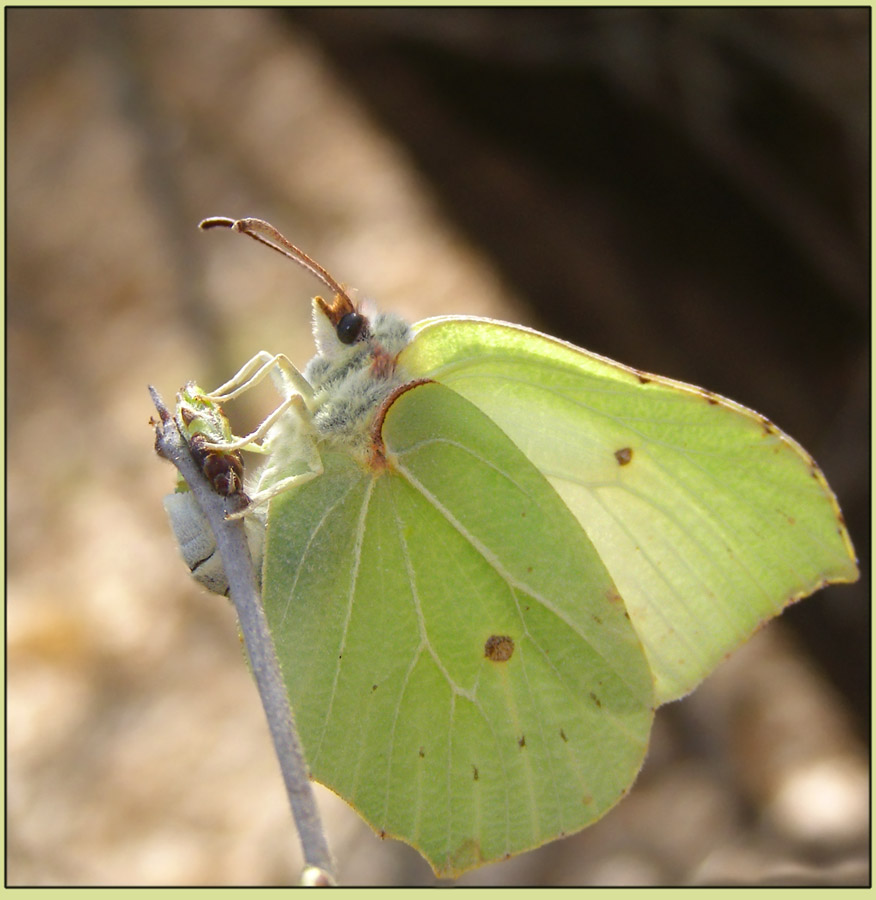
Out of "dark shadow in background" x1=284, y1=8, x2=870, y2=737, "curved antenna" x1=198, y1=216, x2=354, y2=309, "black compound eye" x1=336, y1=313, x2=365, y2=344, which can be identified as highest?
"dark shadow in background" x1=284, y1=8, x2=870, y2=737

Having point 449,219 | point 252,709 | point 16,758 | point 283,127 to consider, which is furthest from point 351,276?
point 16,758

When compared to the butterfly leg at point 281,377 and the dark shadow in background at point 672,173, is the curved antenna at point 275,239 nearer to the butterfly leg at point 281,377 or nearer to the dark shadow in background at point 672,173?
the butterfly leg at point 281,377

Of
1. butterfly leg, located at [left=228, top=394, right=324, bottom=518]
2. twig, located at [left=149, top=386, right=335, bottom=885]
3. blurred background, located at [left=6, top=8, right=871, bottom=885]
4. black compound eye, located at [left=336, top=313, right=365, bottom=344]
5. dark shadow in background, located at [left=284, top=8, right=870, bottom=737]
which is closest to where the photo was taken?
twig, located at [left=149, top=386, right=335, bottom=885]

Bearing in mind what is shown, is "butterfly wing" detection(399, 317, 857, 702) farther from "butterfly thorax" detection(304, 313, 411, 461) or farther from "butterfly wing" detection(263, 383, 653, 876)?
"butterfly wing" detection(263, 383, 653, 876)

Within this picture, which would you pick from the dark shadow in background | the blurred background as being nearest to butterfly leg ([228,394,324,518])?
the blurred background

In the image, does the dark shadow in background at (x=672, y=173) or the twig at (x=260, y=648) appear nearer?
the twig at (x=260, y=648)

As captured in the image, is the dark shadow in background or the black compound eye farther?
the dark shadow in background

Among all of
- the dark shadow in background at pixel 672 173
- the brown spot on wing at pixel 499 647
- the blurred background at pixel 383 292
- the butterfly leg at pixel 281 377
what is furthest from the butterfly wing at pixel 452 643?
the dark shadow in background at pixel 672 173
